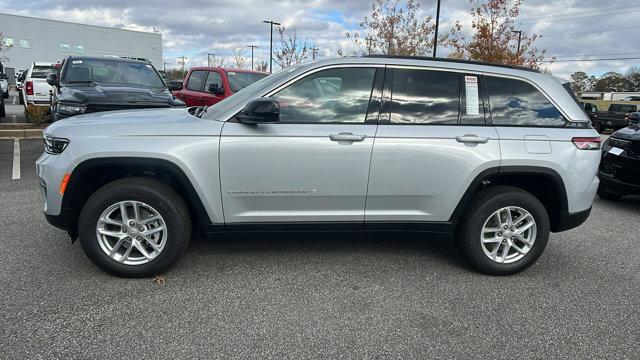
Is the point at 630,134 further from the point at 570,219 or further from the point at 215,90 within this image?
the point at 215,90

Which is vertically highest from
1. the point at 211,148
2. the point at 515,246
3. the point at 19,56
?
the point at 19,56

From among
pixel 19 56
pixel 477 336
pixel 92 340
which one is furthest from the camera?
pixel 19 56

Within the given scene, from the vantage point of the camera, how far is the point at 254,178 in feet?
11.6

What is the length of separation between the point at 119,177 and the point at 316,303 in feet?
6.02

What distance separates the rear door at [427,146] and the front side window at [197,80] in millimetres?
8291

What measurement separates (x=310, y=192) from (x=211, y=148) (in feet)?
2.68

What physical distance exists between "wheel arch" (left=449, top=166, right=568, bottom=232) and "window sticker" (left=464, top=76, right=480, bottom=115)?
499 mm

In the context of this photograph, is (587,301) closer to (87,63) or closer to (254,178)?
(254,178)

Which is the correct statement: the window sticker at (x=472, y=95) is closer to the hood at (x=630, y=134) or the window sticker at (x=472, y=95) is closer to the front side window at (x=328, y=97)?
the front side window at (x=328, y=97)

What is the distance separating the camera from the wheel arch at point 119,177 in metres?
3.40

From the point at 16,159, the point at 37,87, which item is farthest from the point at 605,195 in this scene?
the point at 37,87

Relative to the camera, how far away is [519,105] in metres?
3.87

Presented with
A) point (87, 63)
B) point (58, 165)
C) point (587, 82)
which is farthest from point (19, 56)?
point (587, 82)

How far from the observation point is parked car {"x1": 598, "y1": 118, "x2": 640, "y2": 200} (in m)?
6.26
